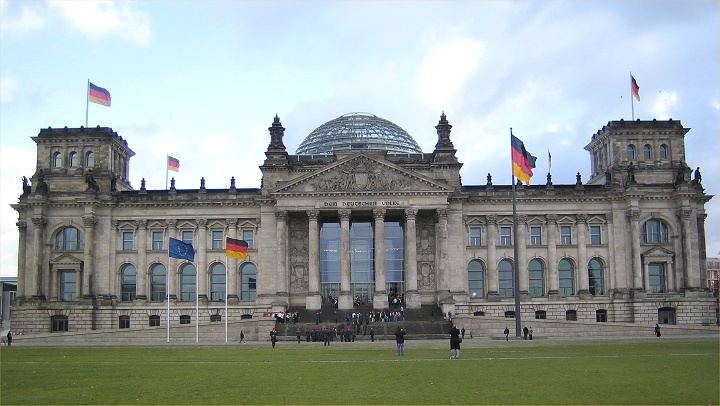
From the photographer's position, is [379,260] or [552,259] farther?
[552,259]

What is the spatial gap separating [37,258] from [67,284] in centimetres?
464

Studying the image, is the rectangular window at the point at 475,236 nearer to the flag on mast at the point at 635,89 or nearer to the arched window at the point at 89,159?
the flag on mast at the point at 635,89

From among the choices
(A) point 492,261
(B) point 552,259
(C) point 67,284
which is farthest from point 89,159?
(B) point 552,259

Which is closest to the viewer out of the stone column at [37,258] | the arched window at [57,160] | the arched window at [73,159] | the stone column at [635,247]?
the stone column at [37,258]

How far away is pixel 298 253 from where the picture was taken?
9388cm

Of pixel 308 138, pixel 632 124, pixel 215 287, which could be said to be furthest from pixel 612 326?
pixel 308 138

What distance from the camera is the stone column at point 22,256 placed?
93.2 m

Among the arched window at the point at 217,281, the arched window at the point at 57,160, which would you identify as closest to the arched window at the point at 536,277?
the arched window at the point at 217,281

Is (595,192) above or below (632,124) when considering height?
below

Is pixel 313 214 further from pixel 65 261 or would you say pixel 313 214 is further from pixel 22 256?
pixel 22 256

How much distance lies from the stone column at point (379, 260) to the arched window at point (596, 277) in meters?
25.1

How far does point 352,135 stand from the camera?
10812 cm

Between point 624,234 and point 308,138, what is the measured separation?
1768 inches

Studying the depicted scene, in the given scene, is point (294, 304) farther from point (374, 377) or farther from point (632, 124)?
point (374, 377)
